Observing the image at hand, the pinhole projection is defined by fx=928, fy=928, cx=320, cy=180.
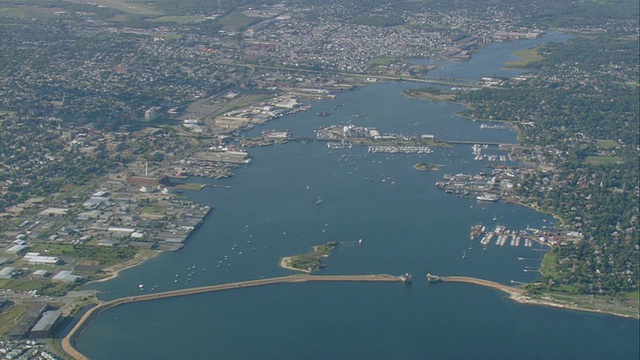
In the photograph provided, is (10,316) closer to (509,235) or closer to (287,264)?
(287,264)

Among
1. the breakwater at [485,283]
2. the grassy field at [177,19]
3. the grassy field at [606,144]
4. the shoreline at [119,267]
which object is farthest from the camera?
the grassy field at [177,19]

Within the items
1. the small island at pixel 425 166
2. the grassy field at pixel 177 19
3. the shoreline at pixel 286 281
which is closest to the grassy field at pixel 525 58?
the small island at pixel 425 166

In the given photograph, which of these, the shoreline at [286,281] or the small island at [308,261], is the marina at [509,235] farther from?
the small island at [308,261]

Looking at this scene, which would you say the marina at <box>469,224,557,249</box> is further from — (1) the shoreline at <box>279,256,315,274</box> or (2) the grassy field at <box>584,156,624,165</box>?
(2) the grassy field at <box>584,156,624,165</box>

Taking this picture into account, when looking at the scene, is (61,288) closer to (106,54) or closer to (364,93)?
(364,93)

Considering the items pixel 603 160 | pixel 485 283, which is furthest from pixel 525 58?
pixel 485 283
